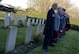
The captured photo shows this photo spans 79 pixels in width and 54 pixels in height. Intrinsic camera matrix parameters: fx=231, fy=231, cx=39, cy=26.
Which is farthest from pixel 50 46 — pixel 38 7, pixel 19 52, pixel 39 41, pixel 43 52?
pixel 38 7

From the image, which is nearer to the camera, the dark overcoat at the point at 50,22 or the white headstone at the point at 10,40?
the white headstone at the point at 10,40

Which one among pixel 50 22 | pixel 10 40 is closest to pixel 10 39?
pixel 10 40

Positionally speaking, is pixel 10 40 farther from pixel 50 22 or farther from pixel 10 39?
pixel 50 22

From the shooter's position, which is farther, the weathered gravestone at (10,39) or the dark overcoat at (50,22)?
the dark overcoat at (50,22)

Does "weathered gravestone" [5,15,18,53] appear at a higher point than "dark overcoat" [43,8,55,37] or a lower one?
lower

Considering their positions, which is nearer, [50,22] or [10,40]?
[10,40]

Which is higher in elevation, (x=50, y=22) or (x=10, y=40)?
(x=50, y=22)

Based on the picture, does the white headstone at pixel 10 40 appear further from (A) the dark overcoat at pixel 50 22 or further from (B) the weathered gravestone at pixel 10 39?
(A) the dark overcoat at pixel 50 22

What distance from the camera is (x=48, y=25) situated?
9.11 metres

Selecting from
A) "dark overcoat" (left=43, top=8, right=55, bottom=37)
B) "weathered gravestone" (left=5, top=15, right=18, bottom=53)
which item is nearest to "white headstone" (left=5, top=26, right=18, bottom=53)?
"weathered gravestone" (left=5, top=15, right=18, bottom=53)

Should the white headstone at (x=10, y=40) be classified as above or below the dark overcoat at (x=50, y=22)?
below

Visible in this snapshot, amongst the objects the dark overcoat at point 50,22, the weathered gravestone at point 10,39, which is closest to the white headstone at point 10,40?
the weathered gravestone at point 10,39

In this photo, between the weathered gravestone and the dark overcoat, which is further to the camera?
the dark overcoat

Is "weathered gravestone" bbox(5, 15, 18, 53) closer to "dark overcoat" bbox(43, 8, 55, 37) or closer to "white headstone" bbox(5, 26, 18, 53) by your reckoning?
"white headstone" bbox(5, 26, 18, 53)
